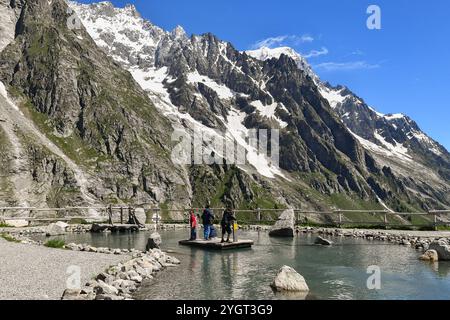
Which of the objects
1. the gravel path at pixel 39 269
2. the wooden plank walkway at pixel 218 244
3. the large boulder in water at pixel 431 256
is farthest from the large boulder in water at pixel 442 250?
the gravel path at pixel 39 269

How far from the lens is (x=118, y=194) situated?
19212cm

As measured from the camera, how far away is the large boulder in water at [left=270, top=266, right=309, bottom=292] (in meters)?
20.5

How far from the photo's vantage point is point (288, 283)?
814 inches

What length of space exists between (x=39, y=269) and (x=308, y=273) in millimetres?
15023

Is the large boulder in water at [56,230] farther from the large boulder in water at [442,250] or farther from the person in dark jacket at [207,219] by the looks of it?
the large boulder in water at [442,250]

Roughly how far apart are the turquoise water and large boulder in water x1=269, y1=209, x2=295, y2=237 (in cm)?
790

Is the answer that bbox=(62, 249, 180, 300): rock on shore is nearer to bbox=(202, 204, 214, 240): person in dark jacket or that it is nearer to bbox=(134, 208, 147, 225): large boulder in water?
bbox=(202, 204, 214, 240): person in dark jacket

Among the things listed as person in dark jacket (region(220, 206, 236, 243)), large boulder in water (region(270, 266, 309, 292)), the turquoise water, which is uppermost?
person in dark jacket (region(220, 206, 236, 243))

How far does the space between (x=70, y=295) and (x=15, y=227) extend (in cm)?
4249

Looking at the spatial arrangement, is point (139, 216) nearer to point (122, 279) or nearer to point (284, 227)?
point (284, 227)

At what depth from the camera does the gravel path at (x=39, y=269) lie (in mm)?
17516

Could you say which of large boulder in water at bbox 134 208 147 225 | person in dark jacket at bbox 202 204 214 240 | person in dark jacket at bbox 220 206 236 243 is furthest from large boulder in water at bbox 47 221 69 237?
person in dark jacket at bbox 220 206 236 243
